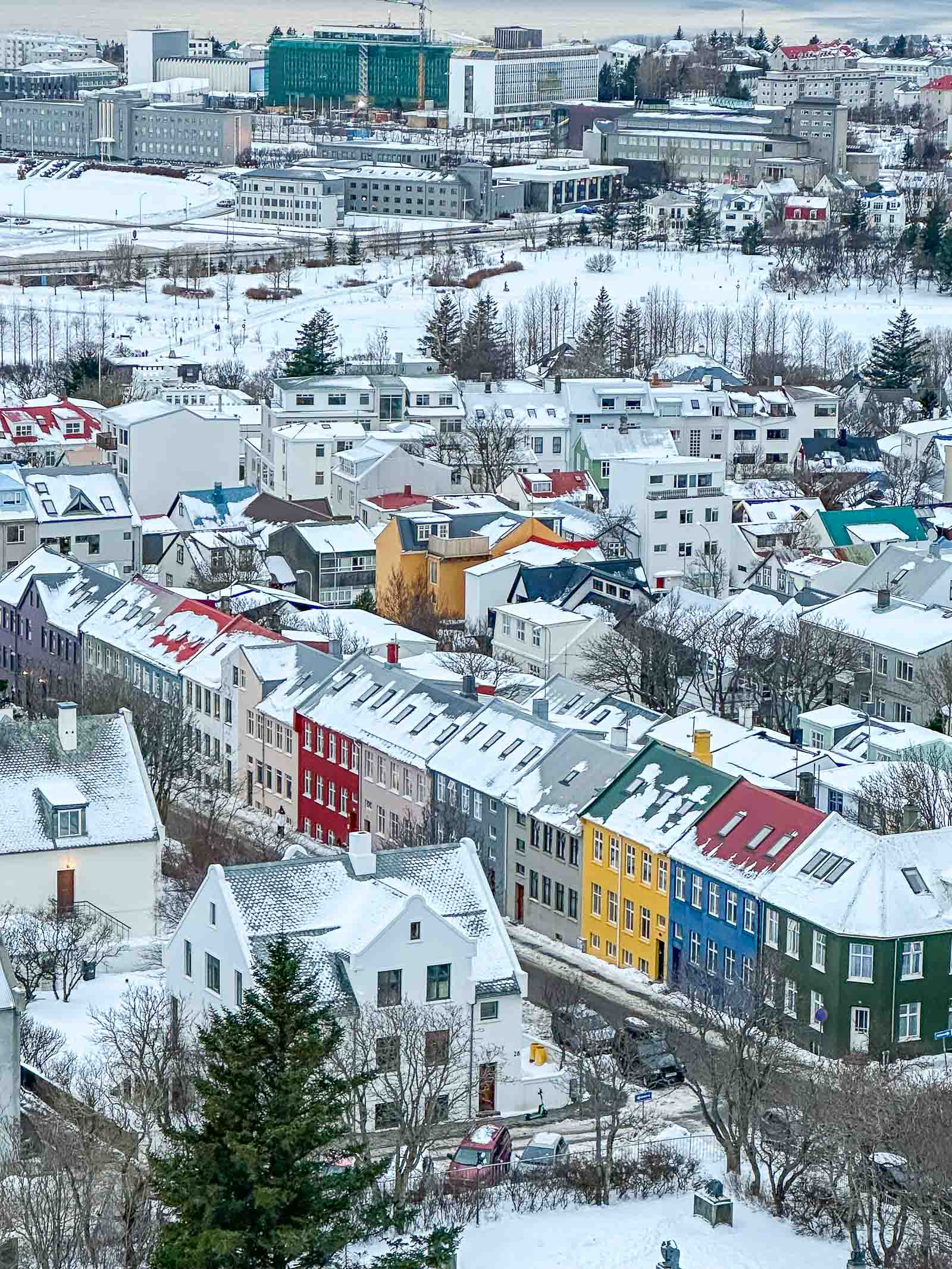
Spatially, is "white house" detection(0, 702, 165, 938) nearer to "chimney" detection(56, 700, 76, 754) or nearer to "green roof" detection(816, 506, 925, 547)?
"chimney" detection(56, 700, 76, 754)

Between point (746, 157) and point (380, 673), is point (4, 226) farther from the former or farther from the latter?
point (380, 673)

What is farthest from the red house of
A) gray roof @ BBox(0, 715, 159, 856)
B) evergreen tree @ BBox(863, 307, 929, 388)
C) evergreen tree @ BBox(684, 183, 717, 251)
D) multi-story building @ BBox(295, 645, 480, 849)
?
evergreen tree @ BBox(684, 183, 717, 251)

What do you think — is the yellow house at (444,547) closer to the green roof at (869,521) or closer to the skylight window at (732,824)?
the green roof at (869,521)

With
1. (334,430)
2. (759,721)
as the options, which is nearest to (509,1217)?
(759,721)

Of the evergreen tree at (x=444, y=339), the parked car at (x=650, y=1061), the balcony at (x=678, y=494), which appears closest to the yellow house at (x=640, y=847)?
the parked car at (x=650, y=1061)

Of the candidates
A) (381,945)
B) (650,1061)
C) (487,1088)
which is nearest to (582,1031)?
(650,1061)

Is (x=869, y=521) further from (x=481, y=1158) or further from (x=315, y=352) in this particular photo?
(x=481, y=1158)
